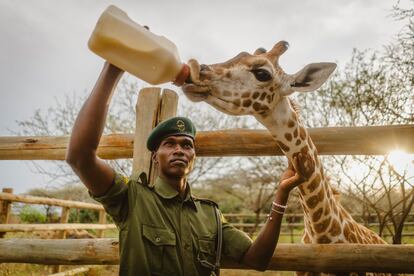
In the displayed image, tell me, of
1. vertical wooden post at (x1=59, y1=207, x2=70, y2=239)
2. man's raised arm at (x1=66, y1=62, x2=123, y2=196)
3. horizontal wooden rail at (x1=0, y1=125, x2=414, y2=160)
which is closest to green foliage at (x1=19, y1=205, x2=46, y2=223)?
vertical wooden post at (x1=59, y1=207, x2=70, y2=239)

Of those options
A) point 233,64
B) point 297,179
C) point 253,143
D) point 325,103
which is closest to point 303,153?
point 253,143

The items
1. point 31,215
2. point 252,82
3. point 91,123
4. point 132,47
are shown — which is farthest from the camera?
point 31,215

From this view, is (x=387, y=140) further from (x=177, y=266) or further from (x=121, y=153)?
(x=121, y=153)

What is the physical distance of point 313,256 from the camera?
2.35m

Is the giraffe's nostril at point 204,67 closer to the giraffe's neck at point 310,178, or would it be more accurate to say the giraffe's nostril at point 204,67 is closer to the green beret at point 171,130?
the green beret at point 171,130

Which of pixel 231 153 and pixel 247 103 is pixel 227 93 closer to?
pixel 247 103

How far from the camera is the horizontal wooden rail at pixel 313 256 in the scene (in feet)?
7.40

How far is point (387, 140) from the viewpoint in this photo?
2.51 meters

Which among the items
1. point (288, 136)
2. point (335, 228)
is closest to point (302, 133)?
point (288, 136)

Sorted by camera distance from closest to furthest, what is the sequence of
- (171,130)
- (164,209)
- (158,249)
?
(158,249) < (164,209) < (171,130)

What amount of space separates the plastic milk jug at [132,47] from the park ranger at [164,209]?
A: 0.34ft

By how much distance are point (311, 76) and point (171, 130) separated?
1132mm

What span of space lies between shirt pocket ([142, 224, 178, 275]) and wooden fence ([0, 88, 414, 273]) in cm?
63

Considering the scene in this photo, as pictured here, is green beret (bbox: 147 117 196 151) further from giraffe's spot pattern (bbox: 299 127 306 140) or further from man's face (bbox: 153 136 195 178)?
giraffe's spot pattern (bbox: 299 127 306 140)
